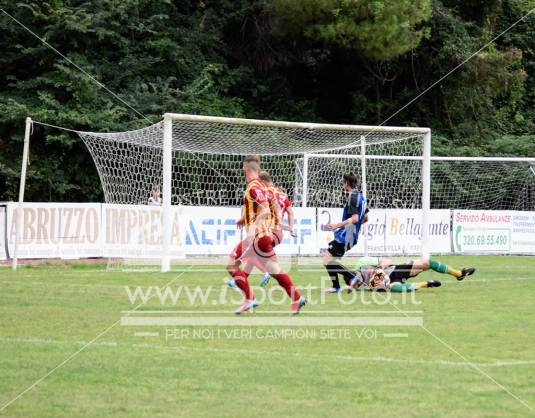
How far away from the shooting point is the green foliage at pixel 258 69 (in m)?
32.4

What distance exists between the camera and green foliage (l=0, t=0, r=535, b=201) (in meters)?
32.4

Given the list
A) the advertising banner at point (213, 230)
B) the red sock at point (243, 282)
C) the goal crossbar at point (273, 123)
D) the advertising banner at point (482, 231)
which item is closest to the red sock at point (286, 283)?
the red sock at point (243, 282)

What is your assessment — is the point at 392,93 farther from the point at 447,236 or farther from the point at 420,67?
the point at 447,236

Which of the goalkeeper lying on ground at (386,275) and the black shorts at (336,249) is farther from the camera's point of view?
the black shorts at (336,249)

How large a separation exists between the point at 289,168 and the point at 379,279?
13.1 meters

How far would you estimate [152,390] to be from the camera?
7.24m

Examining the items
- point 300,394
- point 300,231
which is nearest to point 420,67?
point 300,231

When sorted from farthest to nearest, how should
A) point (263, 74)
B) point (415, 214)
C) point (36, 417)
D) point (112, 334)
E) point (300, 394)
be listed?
point (263, 74)
point (415, 214)
point (112, 334)
point (300, 394)
point (36, 417)

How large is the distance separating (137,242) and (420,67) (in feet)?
67.6

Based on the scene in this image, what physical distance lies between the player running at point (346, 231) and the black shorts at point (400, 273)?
704 millimetres

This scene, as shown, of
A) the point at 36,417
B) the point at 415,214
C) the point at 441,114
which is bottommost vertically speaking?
the point at 36,417

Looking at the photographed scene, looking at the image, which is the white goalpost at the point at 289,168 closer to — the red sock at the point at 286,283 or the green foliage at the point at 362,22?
the green foliage at the point at 362,22

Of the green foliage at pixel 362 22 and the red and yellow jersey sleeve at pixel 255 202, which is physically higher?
the green foliage at pixel 362 22

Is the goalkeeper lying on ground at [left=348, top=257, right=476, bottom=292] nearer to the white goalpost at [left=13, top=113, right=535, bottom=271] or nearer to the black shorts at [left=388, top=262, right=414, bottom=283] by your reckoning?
the black shorts at [left=388, top=262, right=414, bottom=283]
